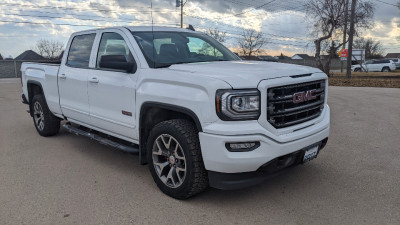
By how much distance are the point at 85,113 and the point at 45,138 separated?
2008mm

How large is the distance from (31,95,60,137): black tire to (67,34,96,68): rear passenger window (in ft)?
4.25

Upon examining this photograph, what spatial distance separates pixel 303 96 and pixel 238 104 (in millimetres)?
890

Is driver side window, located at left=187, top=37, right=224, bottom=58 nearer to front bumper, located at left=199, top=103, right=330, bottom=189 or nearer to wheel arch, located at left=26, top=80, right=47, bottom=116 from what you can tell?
front bumper, located at left=199, top=103, right=330, bottom=189

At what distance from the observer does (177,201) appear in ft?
12.1

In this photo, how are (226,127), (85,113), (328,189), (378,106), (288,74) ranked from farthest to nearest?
(378,106)
(85,113)
(328,189)
(288,74)
(226,127)

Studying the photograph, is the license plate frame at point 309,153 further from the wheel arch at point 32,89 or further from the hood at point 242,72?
the wheel arch at point 32,89

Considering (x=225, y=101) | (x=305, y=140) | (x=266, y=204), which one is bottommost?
(x=266, y=204)

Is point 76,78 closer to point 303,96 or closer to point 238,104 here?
point 238,104

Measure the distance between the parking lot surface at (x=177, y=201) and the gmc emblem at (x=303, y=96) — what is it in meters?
0.78

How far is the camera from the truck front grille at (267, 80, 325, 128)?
330 centimetres

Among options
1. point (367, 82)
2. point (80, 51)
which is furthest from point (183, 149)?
point (367, 82)

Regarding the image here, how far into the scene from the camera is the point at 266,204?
359cm

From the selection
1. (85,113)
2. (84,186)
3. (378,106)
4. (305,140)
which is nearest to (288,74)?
(305,140)

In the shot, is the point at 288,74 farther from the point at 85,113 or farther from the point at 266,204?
the point at 85,113
